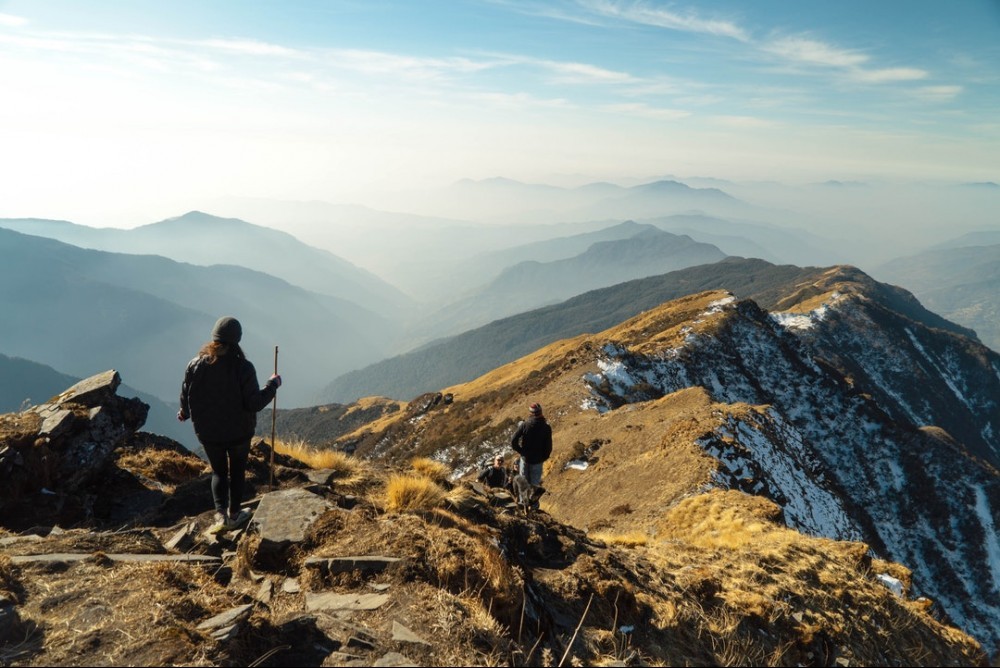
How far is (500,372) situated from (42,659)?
7385cm

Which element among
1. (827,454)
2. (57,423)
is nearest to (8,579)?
(57,423)

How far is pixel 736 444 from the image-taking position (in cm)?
2170

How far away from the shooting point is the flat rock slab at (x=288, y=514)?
21.1 ft

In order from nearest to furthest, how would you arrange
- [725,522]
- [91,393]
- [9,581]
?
[9,581] < [91,393] < [725,522]

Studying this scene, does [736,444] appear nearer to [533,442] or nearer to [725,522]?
[725,522]

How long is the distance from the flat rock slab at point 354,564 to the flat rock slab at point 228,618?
3.65 ft

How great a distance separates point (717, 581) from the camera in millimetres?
7680

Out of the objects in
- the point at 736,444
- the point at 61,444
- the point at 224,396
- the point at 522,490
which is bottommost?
the point at 736,444

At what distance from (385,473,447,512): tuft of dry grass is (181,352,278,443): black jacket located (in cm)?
218

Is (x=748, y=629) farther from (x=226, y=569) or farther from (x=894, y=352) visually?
(x=894, y=352)

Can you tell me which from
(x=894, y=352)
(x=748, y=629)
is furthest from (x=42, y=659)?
(x=894, y=352)

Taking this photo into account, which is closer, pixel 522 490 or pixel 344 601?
pixel 344 601

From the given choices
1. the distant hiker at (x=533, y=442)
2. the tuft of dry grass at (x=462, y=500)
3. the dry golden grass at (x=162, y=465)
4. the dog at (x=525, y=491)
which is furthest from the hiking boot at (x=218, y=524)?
the distant hiker at (x=533, y=442)

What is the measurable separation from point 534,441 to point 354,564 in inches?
251
